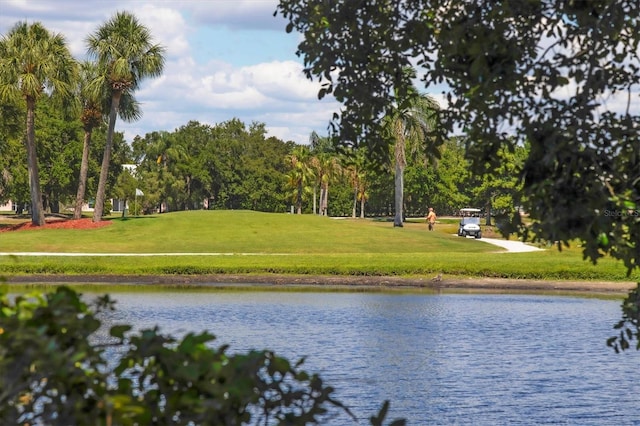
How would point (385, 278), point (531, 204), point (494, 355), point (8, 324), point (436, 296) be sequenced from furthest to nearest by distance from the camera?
point (385, 278), point (436, 296), point (494, 355), point (531, 204), point (8, 324)

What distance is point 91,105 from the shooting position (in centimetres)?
6950

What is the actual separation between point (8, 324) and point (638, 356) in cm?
2053

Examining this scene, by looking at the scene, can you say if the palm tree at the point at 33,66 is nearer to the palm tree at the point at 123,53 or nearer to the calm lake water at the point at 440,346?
the palm tree at the point at 123,53

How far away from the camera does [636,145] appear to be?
26.1ft

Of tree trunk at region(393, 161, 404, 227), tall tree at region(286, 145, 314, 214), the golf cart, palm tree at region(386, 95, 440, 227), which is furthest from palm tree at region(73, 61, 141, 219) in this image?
tall tree at region(286, 145, 314, 214)

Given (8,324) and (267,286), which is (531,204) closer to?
(8,324)

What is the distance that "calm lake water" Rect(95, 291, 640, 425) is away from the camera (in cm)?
1797

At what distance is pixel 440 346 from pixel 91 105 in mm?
48625

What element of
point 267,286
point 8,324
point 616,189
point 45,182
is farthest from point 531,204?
point 45,182

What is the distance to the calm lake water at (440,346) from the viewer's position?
59.0 feet

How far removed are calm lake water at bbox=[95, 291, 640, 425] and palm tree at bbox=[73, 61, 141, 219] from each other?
94.8 feet

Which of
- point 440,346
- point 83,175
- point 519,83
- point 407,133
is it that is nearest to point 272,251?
point 83,175

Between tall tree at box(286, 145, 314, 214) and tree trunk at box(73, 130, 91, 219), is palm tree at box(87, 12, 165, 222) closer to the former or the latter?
tree trunk at box(73, 130, 91, 219)

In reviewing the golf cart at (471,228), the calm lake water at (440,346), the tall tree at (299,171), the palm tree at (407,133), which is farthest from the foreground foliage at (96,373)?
the tall tree at (299,171)
